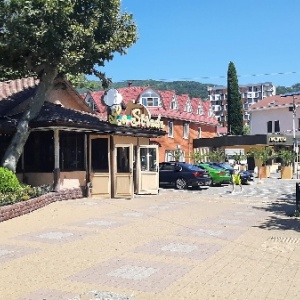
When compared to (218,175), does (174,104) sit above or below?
above

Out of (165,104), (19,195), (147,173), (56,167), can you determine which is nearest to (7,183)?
(19,195)

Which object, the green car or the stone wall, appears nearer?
the stone wall

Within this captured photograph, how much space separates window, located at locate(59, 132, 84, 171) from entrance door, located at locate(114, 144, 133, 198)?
1.55 metres

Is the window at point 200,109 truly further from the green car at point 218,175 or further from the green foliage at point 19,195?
the green foliage at point 19,195

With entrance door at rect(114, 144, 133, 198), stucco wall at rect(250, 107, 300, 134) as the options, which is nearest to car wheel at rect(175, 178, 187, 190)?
entrance door at rect(114, 144, 133, 198)

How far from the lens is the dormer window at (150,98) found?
4594 cm

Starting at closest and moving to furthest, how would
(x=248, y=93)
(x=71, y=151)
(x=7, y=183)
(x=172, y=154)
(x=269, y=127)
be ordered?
1. (x=7, y=183)
2. (x=71, y=151)
3. (x=172, y=154)
4. (x=269, y=127)
5. (x=248, y=93)

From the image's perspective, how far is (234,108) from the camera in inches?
2483

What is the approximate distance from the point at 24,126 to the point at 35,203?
150 inches

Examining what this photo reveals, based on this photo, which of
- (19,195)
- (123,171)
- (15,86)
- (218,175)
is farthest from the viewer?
(218,175)

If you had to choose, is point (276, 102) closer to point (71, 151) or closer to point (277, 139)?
point (277, 139)

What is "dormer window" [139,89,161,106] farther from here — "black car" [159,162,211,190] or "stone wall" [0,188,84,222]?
"stone wall" [0,188,84,222]

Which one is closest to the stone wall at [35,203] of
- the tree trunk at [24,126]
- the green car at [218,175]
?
the tree trunk at [24,126]

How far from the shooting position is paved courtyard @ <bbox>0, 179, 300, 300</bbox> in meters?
6.53
